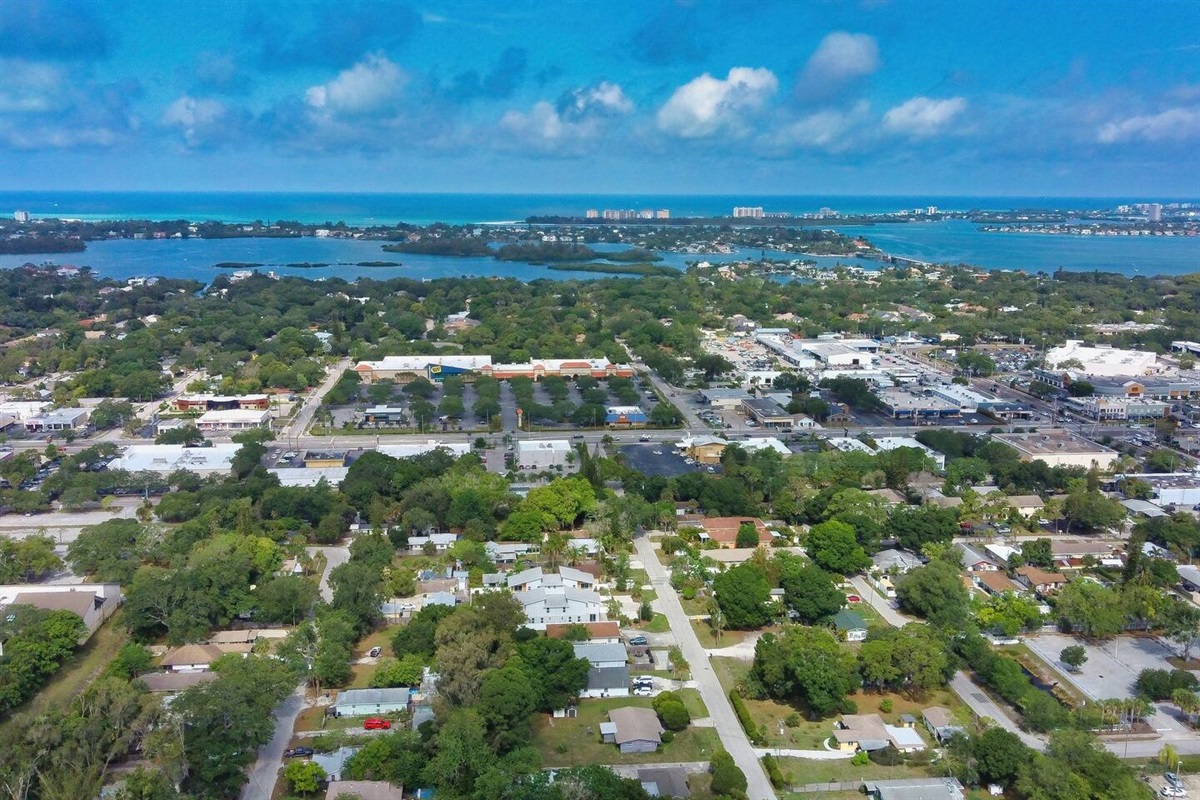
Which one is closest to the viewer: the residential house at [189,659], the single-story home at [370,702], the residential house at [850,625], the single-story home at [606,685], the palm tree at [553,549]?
the single-story home at [370,702]

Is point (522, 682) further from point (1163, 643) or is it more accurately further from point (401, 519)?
point (1163, 643)

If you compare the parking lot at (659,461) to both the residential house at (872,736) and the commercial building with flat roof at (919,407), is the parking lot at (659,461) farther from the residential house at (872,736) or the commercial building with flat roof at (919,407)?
the residential house at (872,736)

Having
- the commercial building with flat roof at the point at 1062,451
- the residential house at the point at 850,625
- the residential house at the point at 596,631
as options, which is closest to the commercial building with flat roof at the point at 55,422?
the residential house at the point at 596,631

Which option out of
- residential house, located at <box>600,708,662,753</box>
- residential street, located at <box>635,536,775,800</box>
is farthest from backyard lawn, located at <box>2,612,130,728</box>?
residential street, located at <box>635,536,775,800</box>

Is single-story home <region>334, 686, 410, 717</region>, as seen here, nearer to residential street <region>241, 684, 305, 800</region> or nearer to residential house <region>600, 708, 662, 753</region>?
residential street <region>241, 684, 305, 800</region>

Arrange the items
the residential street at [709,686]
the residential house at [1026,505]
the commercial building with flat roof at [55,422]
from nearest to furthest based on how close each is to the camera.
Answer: the residential street at [709,686], the residential house at [1026,505], the commercial building with flat roof at [55,422]

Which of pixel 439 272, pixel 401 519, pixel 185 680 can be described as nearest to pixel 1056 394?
pixel 401 519
